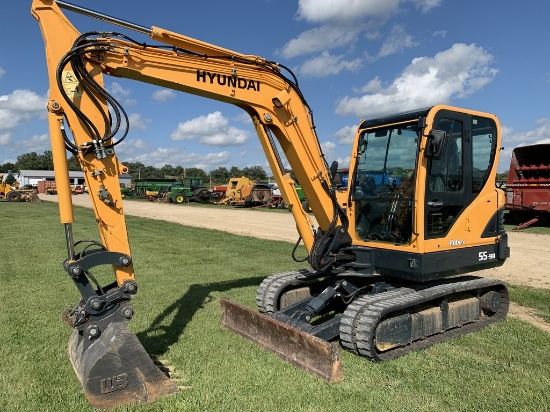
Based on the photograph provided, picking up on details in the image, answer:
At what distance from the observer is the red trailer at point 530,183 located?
1736 centimetres

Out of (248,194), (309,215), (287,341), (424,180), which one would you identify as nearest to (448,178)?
(424,180)

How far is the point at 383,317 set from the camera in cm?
536

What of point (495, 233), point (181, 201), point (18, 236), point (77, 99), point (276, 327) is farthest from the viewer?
point (181, 201)

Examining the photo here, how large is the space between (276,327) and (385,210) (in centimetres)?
210

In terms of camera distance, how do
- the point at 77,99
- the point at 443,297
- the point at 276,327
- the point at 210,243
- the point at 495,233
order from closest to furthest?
the point at 77,99 → the point at 276,327 → the point at 443,297 → the point at 495,233 → the point at 210,243

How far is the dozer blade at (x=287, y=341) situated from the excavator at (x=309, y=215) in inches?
0.6

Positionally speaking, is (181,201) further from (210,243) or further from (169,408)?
(169,408)

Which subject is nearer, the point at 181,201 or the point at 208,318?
the point at 208,318

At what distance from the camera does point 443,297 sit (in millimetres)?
6172

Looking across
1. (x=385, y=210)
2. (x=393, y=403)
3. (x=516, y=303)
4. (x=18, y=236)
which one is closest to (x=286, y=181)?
(x=385, y=210)

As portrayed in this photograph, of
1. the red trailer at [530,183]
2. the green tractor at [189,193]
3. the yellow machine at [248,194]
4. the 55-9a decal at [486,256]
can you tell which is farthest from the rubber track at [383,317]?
the green tractor at [189,193]

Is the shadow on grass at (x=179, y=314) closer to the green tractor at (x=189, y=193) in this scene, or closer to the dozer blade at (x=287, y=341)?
the dozer blade at (x=287, y=341)

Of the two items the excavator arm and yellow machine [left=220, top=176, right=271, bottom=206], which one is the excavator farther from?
yellow machine [left=220, top=176, right=271, bottom=206]

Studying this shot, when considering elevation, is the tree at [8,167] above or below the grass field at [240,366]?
above
